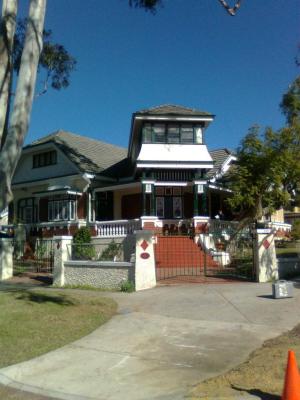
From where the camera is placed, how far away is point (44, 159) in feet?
102

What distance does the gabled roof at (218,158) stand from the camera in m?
27.3

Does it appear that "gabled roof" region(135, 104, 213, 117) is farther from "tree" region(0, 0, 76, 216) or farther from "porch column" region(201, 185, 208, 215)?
"tree" region(0, 0, 76, 216)

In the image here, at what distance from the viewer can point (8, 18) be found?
37.3 ft

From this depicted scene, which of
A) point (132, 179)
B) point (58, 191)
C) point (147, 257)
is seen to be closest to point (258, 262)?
point (147, 257)

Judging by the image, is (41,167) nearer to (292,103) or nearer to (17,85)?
(292,103)

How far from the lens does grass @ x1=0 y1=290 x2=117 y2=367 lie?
8.78m

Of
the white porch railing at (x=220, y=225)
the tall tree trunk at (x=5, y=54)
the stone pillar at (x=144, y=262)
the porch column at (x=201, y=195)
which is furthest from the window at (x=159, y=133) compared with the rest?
the tall tree trunk at (x=5, y=54)

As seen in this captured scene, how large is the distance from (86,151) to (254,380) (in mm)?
26054

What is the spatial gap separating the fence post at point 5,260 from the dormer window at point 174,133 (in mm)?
10039

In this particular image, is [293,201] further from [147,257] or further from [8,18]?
[8,18]

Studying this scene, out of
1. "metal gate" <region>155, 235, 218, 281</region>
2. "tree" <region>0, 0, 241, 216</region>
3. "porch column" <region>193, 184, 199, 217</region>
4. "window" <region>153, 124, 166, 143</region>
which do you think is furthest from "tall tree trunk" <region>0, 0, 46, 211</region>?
"window" <region>153, 124, 166, 143</region>

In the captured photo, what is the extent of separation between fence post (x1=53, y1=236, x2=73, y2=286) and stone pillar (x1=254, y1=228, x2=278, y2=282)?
20.3 feet

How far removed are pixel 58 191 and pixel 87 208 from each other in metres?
1.91

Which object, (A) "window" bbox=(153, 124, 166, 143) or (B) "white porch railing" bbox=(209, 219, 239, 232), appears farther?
(A) "window" bbox=(153, 124, 166, 143)
